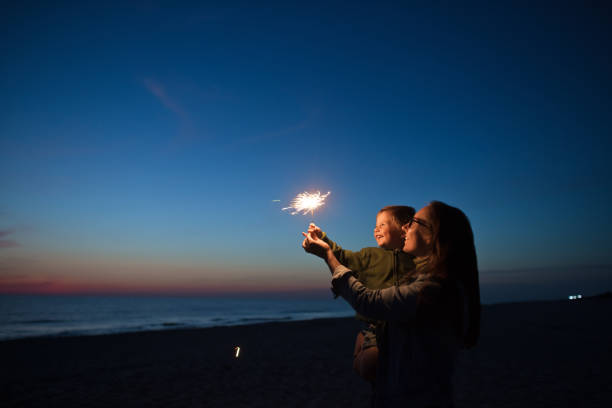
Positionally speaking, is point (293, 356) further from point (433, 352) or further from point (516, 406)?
point (433, 352)

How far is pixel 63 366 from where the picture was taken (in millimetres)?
10883

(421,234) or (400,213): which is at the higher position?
(400,213)

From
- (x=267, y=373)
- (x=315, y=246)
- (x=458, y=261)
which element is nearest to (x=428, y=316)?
(x=458, y=261)

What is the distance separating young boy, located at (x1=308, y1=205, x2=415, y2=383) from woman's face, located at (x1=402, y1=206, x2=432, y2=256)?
0.73 feet

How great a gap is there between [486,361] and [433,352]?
1066 cm

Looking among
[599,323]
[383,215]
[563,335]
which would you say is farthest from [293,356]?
[599,323]

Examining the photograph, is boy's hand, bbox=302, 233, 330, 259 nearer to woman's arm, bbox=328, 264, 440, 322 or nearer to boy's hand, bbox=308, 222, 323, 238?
boy's hand, bbox=308, 222, 323, 238

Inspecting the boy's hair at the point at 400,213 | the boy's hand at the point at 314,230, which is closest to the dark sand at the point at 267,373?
the boy's hair at the point at 400,213

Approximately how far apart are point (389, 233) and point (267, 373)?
8686 mm

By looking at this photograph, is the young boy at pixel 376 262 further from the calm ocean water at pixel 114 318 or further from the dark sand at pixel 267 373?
the calm ocean water at pixel 114 318

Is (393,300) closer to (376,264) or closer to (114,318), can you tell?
(376,264)

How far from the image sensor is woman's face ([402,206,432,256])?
1.91 meters

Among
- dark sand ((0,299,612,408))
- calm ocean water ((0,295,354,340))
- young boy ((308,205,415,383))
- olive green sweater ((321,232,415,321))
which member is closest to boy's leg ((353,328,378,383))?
young boy ((308,205,415,383))

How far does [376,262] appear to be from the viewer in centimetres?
245
